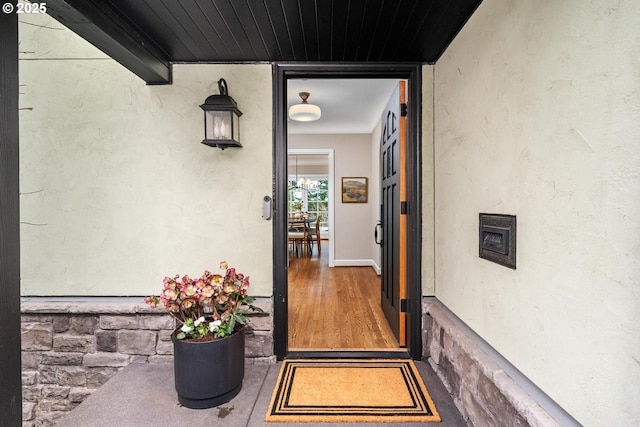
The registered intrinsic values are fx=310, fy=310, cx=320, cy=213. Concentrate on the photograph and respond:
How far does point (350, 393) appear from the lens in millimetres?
1752

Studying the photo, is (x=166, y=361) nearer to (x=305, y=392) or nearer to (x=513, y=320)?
(x=305, y=392)

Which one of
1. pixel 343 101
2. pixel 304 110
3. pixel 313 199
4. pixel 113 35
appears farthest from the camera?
pixel 313 199

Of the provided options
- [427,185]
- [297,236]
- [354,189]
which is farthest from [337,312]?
[297,236]

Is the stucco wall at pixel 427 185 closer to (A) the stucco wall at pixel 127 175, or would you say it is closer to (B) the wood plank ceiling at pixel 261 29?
(B) the wood plank ceiling at pixel 261 29

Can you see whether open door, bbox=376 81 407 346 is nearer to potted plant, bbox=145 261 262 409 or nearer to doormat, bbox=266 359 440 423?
doormat, bbox=266 359 440 423

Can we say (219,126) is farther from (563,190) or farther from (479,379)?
(479,379)

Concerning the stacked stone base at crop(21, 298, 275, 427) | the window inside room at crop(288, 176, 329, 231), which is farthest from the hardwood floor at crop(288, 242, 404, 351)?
the window inside room at crop(288, 176, 329, 231)

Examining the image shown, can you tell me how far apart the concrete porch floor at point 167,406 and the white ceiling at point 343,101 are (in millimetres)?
2673

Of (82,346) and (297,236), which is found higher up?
→ (297,236)

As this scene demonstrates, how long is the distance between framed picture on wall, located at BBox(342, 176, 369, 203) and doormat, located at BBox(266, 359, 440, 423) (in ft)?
11.6

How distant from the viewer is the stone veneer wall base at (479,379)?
1.05 metres

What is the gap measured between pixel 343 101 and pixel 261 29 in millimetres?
2264

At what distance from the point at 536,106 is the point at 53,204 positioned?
276cm

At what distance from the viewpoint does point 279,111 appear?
208 cm
